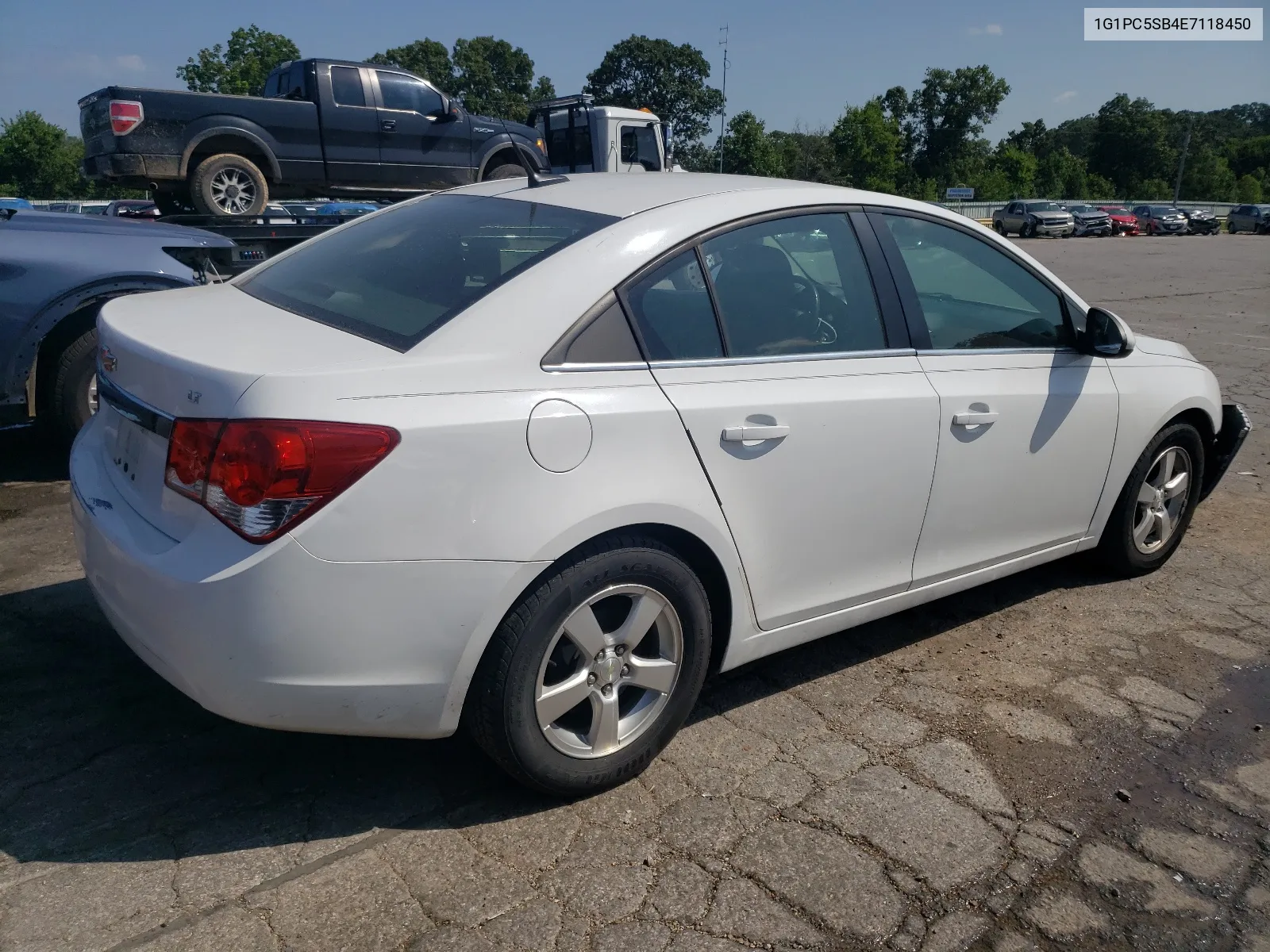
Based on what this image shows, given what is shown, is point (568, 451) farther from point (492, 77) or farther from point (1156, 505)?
point (492, 77)

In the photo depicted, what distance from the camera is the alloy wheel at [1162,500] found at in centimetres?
438

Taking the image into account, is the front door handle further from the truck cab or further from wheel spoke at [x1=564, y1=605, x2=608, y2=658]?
the truck cab

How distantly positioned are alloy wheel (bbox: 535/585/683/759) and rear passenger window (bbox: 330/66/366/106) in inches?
444

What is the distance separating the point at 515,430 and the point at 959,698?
192cm

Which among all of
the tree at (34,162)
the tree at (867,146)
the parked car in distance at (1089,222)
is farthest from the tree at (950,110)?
the tree at (34,162)

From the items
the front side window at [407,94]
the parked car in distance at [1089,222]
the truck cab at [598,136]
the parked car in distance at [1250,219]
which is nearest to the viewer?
the front side window at [407,94]

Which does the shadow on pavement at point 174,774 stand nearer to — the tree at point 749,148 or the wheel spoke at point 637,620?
the wheel spoke at point 637,620

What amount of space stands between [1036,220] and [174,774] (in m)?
46.4

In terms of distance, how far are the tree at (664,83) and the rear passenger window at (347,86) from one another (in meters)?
81.9

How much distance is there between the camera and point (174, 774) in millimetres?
2781

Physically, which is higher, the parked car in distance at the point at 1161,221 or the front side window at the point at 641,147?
the front side window at the point at 641,147

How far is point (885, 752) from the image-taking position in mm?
3090

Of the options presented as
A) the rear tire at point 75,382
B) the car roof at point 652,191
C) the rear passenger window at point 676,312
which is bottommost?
the rear tire at point 75,382

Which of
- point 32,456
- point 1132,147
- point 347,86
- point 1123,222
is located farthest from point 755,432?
point 1132,147
